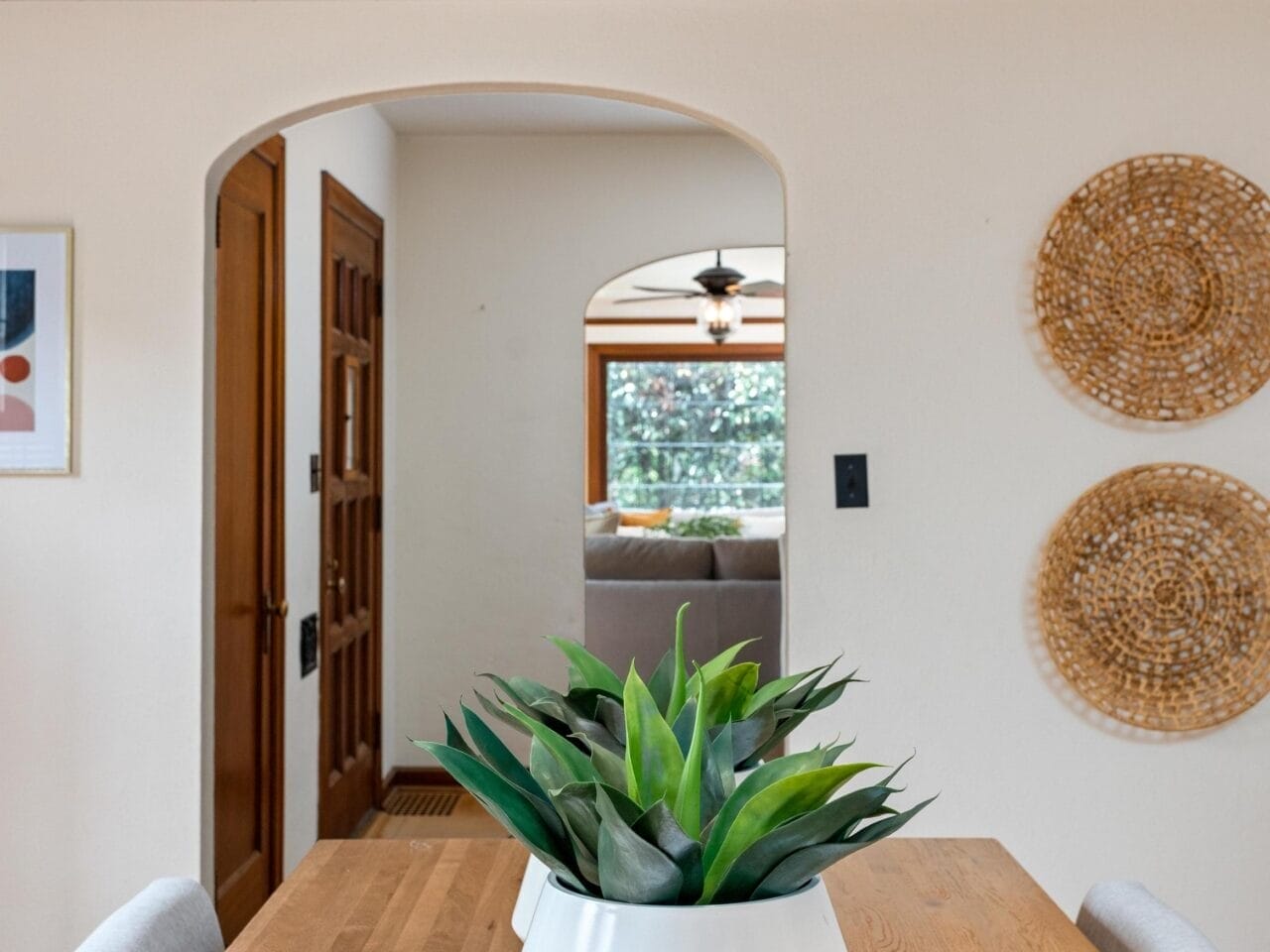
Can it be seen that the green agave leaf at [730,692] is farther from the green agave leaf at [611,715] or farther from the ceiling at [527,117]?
the ceiling at [527,117]

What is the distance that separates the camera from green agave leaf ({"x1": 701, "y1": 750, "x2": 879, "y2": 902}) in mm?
940

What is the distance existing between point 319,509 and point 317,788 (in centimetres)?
84

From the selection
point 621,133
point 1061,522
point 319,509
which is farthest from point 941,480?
point 621,133

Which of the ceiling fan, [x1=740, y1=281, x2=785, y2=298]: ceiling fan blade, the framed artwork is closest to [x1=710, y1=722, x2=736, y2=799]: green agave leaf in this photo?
the framed artwork

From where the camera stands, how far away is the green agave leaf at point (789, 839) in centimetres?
96

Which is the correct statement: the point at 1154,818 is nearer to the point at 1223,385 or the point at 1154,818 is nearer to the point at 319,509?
the point at 1223,385

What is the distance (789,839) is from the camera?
3.19 feet

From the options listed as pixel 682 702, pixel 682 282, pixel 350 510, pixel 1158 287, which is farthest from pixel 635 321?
pixel 682 702

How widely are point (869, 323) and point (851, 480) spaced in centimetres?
33

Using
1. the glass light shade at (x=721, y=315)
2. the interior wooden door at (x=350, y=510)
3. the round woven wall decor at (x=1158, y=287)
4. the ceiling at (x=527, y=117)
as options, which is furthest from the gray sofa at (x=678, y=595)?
the round woven wall decor at (x=1158, y=287)

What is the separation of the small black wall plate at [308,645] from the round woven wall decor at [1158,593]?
6.88ft

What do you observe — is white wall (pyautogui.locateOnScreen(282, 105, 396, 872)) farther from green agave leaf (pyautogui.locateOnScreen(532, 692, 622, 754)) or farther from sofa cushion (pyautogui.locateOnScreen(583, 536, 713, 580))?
green agave leaf (pyautogui.locateOnScreen(532, 692, 622, 754))

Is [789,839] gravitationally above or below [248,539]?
below

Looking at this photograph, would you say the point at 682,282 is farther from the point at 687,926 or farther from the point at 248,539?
the point at 687,926
